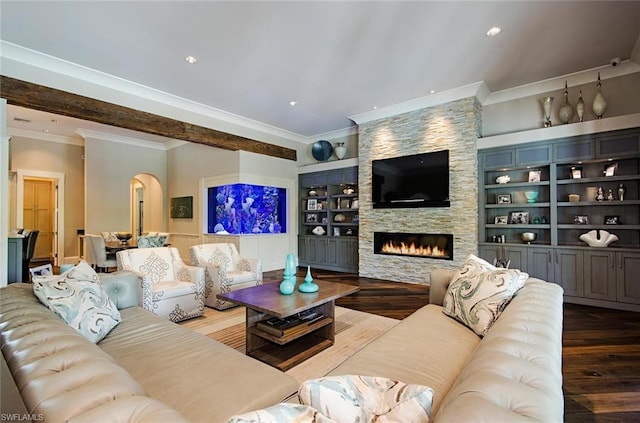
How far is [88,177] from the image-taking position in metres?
6.96

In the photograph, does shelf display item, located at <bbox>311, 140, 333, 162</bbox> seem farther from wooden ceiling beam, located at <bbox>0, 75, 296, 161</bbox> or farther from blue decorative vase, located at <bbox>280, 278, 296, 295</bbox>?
blue decorative vase, located at <bbox>280, 278, 296, 295</bbox>

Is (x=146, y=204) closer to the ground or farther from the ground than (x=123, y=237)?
farther from the ground

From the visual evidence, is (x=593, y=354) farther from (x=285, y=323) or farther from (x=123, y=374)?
(x=123, y=374)

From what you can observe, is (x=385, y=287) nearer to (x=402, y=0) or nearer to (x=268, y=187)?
(x=268, y=187)

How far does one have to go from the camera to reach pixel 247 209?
635 centimetres

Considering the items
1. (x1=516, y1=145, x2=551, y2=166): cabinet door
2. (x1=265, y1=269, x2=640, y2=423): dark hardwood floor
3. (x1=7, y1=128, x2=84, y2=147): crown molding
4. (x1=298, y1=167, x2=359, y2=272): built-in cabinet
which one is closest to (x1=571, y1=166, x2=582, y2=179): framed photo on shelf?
(x1=516, y1=145, x2=551, y2=166): cabinet door

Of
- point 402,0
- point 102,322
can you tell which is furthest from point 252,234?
point 402,0

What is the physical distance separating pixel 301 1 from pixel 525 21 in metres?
2.30

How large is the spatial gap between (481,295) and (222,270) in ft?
9.73

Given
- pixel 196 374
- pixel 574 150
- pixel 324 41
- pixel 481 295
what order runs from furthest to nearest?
1. pixel 574 150
2. pixel 324 41
3. pixel 481 295
4. pixel 196 374

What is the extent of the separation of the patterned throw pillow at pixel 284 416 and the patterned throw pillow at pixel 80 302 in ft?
5.44

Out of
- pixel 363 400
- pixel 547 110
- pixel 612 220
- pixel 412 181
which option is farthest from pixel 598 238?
pixel 363 400

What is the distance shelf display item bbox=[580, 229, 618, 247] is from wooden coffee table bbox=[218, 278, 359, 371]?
3524 mm

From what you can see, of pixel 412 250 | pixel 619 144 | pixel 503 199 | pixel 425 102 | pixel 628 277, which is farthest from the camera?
pixel 412 250
